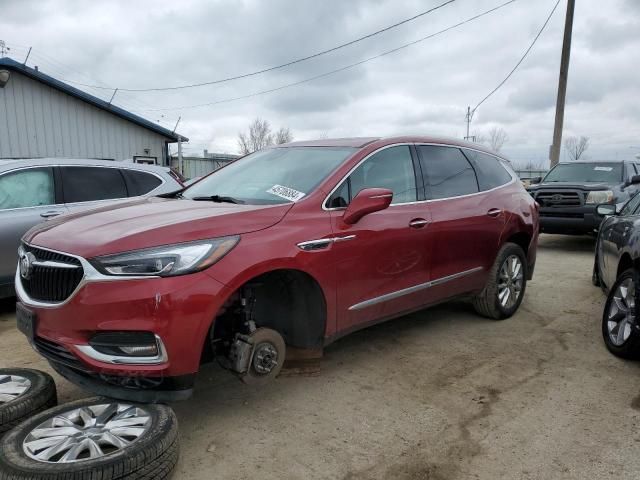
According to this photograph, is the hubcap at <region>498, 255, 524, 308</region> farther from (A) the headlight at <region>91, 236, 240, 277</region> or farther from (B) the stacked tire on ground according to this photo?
(B) the stacked tire on ground

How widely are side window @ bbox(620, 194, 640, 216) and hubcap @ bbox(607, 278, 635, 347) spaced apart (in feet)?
4.50

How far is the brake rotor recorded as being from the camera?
290 centimetres

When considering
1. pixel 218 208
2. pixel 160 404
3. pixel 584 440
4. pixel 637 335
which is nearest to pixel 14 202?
pixel 218 208

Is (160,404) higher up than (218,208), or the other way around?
(218,208)

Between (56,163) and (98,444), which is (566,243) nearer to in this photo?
(56,163)

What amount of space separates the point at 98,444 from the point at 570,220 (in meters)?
9.23

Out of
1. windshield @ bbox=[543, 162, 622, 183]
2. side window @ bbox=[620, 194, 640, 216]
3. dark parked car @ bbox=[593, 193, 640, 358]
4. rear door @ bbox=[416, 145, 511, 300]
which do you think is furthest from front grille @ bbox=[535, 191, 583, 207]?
rear door @ bbox=[416, 145, 511, 300]

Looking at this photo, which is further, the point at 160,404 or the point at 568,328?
the point at 568,328

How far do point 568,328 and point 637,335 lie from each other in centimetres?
118

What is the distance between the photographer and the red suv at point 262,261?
97.6 inches

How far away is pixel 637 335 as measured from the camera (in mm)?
3699

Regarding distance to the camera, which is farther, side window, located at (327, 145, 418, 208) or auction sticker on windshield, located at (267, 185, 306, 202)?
side window, located at (327, 145, 418, 208)

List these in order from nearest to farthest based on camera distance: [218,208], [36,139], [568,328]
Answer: [218,208], [568,328], [36,139]

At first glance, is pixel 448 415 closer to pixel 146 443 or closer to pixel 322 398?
pixel 322 398
